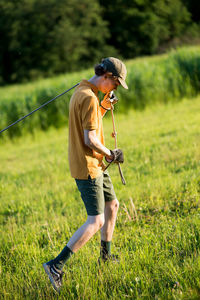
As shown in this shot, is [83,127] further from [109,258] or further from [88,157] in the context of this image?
[109,258]

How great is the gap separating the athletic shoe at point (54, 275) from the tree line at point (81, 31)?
3838 centimetres

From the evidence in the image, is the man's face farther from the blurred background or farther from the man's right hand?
the blurred background

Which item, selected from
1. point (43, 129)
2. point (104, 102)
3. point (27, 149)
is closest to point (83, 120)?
point (104, 102)

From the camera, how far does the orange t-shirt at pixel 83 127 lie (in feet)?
9.82

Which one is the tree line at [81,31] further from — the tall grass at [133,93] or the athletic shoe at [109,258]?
the athletic shoe at [109,258]

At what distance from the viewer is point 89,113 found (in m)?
2.98

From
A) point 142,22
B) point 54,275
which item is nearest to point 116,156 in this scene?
point 54,275

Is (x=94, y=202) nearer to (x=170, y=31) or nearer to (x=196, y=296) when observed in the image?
(x=196, y=296)

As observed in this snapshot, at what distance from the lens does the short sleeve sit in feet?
9.79

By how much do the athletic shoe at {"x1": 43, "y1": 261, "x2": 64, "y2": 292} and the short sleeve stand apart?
1220 millimetres

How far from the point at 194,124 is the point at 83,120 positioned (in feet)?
20.9

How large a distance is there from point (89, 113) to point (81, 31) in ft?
149

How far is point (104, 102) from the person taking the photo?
11.9ft

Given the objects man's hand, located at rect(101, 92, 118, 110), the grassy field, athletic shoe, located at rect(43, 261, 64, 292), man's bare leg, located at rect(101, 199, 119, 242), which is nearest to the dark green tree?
the grassy field
